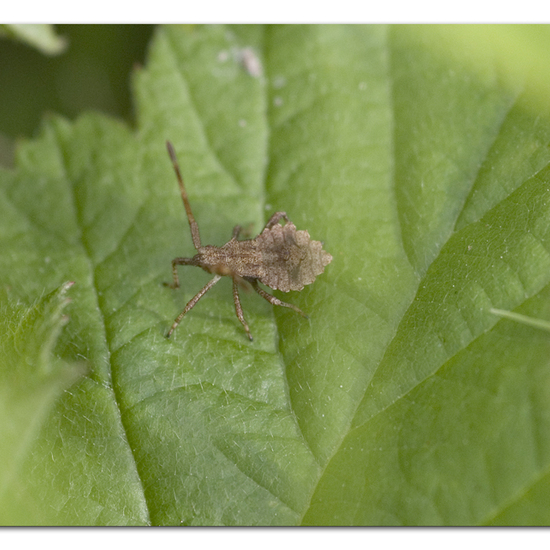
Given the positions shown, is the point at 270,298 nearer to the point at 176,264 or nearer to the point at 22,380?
the point at 176,264

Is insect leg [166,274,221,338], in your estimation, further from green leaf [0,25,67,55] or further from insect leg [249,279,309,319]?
green leaf [0,25,67,55]

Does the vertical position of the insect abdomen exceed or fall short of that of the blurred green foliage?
it falls short

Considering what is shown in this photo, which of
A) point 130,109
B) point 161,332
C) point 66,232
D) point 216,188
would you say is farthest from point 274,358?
point 130,109


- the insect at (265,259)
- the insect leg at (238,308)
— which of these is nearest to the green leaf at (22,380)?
the insect at (265,259)

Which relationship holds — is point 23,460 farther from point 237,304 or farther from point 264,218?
point 264,218

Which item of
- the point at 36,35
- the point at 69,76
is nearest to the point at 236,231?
the point at 36,35

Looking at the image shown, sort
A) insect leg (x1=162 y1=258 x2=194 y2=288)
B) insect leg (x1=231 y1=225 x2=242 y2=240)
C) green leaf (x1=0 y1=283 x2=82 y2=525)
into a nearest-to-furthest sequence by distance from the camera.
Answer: green leaf (x1=0 y1=283 x2=82 y2=525) → insect leg (x1=162 y1=258 x2=194 y2=288) → insect leg (x1=231 y1=225 x2=242 y2=240)

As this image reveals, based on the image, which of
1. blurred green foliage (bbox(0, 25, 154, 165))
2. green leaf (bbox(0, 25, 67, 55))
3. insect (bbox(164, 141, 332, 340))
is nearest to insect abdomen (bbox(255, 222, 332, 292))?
insect (bbox(164, 141, 332, 340))

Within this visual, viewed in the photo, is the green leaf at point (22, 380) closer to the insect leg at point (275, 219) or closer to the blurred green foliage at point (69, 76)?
the insect leg at point (275, 219)
